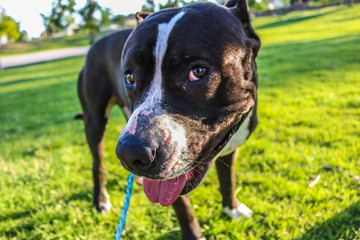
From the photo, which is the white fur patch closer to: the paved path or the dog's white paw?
the dog's white paw

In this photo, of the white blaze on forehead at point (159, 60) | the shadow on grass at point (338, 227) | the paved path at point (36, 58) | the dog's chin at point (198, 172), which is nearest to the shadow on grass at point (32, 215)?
the dog's chin at point (198, 172)

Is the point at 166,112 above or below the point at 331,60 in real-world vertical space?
above

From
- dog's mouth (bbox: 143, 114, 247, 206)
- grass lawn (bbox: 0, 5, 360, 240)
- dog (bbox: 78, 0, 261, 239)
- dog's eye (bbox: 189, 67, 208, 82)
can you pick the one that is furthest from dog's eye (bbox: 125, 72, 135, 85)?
grass lawn (bbox: 0, 5, 360, 240)

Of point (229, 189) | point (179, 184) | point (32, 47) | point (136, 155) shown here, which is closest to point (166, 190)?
point (179, 184)

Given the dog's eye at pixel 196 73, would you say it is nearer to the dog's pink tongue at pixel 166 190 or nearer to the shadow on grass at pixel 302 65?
the dog's pink tongue at pixel 166 190

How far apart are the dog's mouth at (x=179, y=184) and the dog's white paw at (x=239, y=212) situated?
90cm

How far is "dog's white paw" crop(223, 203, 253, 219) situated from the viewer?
2.59 m

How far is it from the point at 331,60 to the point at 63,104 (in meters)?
7.41

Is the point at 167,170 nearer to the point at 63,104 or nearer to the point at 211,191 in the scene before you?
the point at 211,191

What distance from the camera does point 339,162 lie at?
311 cm

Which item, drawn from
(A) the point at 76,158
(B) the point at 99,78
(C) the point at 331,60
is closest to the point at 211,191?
(B) the point at 99,78

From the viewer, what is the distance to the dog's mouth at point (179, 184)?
1.85 metres

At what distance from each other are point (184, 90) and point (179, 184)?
1.87 feet

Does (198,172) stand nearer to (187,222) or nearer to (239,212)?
(187,222)
